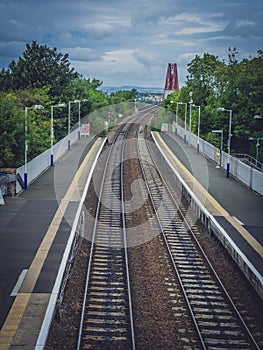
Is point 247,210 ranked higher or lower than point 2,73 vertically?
lower

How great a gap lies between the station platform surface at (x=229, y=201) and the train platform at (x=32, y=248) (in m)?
6.35

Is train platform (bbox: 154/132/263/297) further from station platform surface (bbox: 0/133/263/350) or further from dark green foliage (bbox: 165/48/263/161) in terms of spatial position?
dark green foliage (bbox: 165/48/263/161)

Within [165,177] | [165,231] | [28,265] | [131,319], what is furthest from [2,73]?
[131,319]

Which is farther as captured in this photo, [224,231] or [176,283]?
[224,231]

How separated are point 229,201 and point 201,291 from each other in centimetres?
1099

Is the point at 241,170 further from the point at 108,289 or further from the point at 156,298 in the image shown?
the point at 156,298

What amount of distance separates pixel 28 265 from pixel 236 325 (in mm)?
6749

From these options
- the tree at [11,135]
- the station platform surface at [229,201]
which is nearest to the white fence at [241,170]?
the station platform surface at [229,201]

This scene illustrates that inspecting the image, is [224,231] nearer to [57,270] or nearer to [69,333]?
[57,270]

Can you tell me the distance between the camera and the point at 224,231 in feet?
68.7

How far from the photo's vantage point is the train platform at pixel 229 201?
19500 millimetres

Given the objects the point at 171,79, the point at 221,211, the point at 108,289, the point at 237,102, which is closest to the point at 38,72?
the point at 237,102

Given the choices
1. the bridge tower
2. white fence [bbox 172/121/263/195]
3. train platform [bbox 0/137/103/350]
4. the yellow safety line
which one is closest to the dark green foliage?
white fence [bbox 172/121/263/195]

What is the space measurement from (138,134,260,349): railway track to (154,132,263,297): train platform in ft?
4.40
